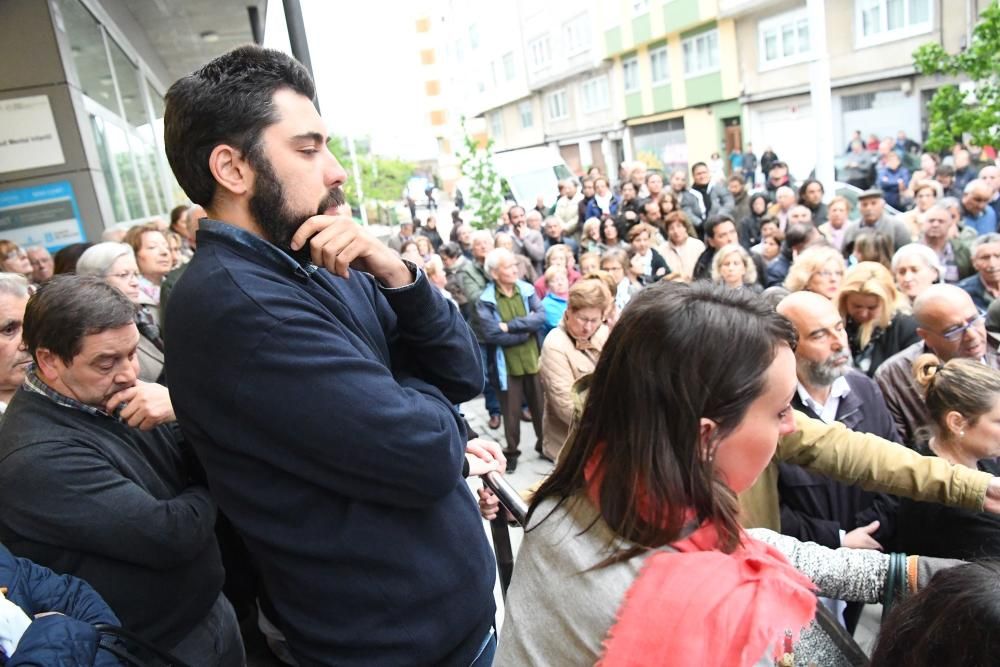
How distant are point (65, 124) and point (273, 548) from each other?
685 centimetres

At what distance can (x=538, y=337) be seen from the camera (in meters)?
6.86

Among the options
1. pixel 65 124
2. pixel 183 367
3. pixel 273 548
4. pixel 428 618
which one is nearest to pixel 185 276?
pixel 183 367

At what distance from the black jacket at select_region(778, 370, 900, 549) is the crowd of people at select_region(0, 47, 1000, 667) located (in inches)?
10.5

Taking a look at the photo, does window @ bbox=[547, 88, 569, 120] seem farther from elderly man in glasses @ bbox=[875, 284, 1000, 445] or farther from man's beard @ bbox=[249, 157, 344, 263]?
man's beard @ bbox=[249, 157, 344, 263]

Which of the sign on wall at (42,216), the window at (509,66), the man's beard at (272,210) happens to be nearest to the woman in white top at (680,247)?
the sign on wall at (42,216)

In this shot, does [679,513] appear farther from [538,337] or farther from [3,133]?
[3,133]

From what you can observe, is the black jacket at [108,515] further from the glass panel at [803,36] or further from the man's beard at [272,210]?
the glass panel at [803,36]

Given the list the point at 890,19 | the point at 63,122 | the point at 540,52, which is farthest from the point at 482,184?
the point at 540,52

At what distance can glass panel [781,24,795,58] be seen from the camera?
2261 cm

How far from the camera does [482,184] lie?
15.8 meters

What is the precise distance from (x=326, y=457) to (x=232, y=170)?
568 millimetres

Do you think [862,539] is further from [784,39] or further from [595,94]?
[595,94]

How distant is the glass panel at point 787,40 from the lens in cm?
2261

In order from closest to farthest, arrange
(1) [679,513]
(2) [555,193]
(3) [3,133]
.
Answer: (1) [679,513] → (3) [3,133] → (2) [555,193]
